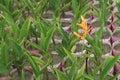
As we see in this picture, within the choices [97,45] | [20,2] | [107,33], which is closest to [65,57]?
[97,45]

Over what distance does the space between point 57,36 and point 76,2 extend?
0.30 metres

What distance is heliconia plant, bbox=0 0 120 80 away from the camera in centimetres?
150

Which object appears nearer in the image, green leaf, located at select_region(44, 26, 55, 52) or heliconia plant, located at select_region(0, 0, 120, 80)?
heliconia plant, located at select_region(0, 0, 120, 80)

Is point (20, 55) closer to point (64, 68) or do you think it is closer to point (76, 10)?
point (64, 68)

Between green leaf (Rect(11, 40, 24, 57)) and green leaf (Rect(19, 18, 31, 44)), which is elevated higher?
green leaf (Rect(19, 18, 31, 44))

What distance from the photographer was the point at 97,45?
1.60m

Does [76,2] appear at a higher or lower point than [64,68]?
higher

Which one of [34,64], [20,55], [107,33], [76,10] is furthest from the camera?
[107,33]

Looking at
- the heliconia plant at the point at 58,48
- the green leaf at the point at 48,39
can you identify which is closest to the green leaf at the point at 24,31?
the heliconia plant at the point at 58,48

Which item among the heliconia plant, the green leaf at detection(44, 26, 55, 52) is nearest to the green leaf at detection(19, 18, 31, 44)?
the heliconia plant

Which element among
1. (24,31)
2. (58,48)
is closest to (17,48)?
(24,31)

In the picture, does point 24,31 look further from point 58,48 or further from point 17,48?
point 58,48

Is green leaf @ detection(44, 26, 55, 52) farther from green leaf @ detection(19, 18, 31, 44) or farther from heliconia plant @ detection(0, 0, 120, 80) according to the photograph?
green leaf @ detection(19, 18, 31, 44)

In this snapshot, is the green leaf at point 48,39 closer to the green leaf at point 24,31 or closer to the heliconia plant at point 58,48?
the heliconia plant at point 58,48
